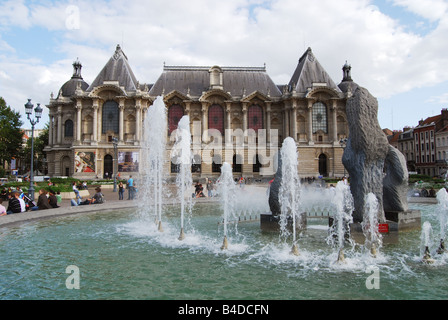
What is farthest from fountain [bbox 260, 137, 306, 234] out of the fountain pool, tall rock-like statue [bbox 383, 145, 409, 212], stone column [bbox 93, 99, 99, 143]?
stone column [bbox 93, 99, 99, 143]

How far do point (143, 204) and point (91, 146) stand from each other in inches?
1288

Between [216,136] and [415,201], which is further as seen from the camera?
[216,136]

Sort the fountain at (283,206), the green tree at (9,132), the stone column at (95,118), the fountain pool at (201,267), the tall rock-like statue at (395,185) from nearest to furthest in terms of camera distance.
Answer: the fountain pool at (201,267) < the fountain at (283,206) < the tall rock-like statue at (395,185) < the stone column at (95,118) < the green tree at (9,132)

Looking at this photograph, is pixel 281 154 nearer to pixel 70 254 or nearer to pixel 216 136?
pixel 70 254

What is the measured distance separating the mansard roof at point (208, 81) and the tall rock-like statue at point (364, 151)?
39.9 m

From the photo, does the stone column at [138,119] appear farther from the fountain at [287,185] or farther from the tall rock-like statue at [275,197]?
the fountain at [287,185]

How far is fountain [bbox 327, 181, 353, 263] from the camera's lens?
8.38 m

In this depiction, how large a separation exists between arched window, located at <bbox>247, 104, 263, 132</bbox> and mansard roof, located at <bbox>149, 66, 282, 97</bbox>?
257 centimetres

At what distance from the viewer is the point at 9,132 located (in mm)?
55250

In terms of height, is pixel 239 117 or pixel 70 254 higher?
pixel 239 117

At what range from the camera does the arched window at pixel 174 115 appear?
4950cm

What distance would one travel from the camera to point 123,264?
23.9ft

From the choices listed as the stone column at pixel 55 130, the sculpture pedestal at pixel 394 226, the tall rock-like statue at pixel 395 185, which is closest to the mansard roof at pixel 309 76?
the stone column at pixel 55 130
